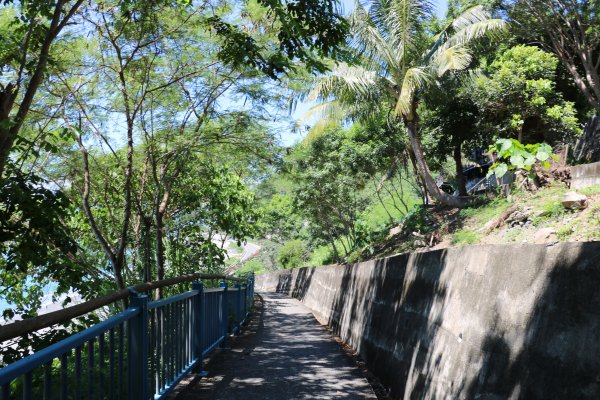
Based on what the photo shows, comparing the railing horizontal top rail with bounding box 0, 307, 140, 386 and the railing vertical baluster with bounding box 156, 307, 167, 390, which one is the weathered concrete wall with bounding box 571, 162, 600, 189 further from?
the railing horizontal top rail with bounding box 0, 307, 140, 386

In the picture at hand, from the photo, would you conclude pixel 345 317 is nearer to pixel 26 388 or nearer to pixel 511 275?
pixel 511 275

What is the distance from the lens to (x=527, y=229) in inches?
464

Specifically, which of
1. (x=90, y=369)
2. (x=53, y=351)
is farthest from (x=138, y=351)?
(x=53, y=351)

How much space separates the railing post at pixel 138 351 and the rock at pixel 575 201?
30.7ft

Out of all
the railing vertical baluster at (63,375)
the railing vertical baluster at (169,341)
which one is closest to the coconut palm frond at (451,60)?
the railing vertical baluster at (169,341)

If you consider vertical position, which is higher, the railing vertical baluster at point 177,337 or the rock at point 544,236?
the rock at point 544,236

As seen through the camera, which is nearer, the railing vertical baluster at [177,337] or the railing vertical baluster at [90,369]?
the railing vertical baluster at [90,369]

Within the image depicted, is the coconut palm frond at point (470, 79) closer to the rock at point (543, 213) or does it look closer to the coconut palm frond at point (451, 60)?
the coconut palm frond at point (451, 60)

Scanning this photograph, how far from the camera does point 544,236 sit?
33.7 ft

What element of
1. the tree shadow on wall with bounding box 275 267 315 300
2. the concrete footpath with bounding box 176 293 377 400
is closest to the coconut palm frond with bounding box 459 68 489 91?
the tree shadow on wall with bounding box 275 267 315 300

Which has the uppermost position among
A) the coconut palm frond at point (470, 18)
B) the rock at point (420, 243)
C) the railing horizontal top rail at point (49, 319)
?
the coconut palm frond at point (470, 18)

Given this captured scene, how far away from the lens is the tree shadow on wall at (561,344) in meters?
2.56

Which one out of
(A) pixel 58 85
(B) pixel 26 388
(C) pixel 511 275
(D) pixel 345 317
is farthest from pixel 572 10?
(B) pixel 26 388

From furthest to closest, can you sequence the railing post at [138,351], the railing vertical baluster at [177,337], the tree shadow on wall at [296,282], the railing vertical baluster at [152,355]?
1. the tree shadow on wall at [296,282]
2. the railing vertical baluster at [177,337]
3. the railing vertical baluster at [152,355]
4. the railing post at [138,351]
